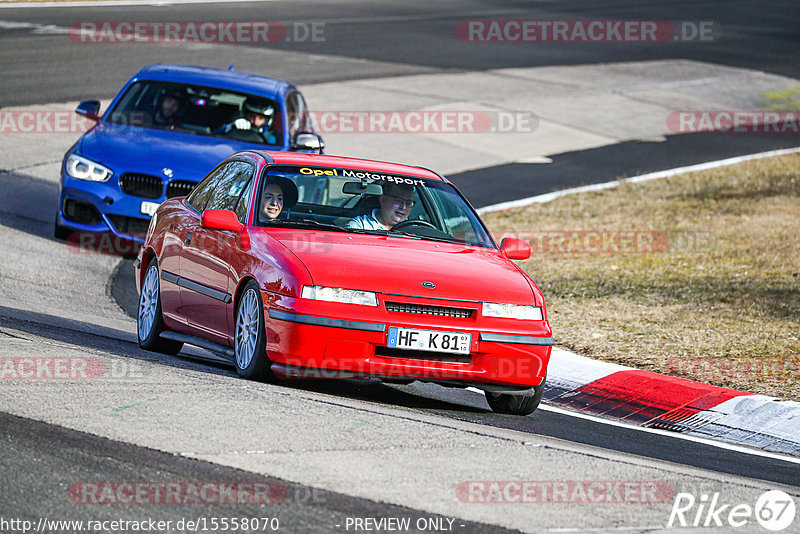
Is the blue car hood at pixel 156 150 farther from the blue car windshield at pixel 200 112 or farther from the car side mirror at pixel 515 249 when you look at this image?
the car side mirror at pixel 515 249

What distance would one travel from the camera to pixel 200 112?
46.5ft

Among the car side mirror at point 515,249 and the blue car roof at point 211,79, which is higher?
the blue car roof at point 211,79

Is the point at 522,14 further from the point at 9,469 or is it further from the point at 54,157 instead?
the point at 9,469

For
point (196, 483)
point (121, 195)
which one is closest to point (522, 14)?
point (121, 195)

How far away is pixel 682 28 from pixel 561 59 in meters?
9.59

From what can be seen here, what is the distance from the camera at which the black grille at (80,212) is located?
43.1 ft

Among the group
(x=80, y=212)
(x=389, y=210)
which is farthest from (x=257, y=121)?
(x=389, y=210)

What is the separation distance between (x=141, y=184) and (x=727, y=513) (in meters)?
8.48

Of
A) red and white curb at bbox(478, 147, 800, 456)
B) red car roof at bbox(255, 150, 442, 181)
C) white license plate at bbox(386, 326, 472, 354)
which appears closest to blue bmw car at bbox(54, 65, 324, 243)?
red car roof at bbox(255, 150, 442, 181)

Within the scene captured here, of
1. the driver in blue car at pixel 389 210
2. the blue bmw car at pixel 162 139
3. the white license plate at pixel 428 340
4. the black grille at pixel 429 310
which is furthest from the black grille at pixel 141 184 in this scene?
the white license plate at pixel 428 340

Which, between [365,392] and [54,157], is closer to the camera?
[365,392]

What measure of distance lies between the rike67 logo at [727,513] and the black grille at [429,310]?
1980 mm

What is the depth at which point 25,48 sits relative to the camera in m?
26.1

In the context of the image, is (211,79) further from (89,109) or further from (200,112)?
(89,109)
